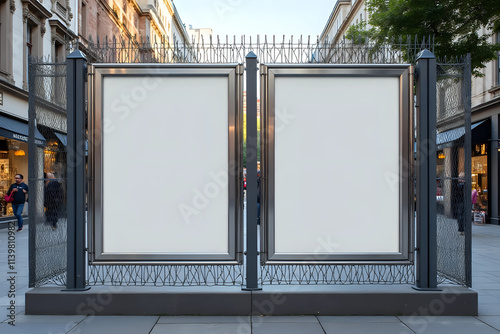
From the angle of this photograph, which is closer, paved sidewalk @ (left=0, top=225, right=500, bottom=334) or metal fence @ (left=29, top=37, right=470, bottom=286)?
paved sidewalk @ (left=0, top=225, right=500, bottom=334)

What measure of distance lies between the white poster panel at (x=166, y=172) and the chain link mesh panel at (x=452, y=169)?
9.09ft

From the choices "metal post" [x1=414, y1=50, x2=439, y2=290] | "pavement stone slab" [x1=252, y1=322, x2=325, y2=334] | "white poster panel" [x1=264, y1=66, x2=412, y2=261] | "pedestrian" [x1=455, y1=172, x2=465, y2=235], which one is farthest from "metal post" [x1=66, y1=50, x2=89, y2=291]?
"pedestrian" [x1=455, y1=172, x2=465, y2=235]

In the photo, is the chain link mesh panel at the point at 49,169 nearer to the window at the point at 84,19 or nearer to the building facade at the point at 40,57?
the building facade at the point at 40,57

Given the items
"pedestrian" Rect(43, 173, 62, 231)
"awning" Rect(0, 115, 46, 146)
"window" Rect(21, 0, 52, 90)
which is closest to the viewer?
"pedestrian" Rect(43, 173, 62, 231)

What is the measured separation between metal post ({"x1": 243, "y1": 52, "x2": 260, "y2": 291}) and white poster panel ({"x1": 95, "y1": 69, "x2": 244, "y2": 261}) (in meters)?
0.24

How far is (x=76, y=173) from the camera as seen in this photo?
558 cm

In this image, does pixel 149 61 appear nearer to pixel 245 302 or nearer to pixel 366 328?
pixel 245 302

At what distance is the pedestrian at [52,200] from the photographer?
5.93 meters

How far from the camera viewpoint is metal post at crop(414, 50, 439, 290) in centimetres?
561

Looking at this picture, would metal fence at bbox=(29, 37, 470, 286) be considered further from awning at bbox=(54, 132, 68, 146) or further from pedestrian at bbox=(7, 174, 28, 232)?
pedestrian at bbox=(7, 174, 28, 232)

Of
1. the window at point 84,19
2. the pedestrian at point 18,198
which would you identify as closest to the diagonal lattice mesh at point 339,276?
the pedestrian at point 18,198

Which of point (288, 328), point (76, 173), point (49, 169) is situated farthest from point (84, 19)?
point (288, 328)

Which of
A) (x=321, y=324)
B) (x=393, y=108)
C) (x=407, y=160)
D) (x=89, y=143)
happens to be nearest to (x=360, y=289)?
(x=321, y=324)

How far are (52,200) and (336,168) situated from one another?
144 inches
